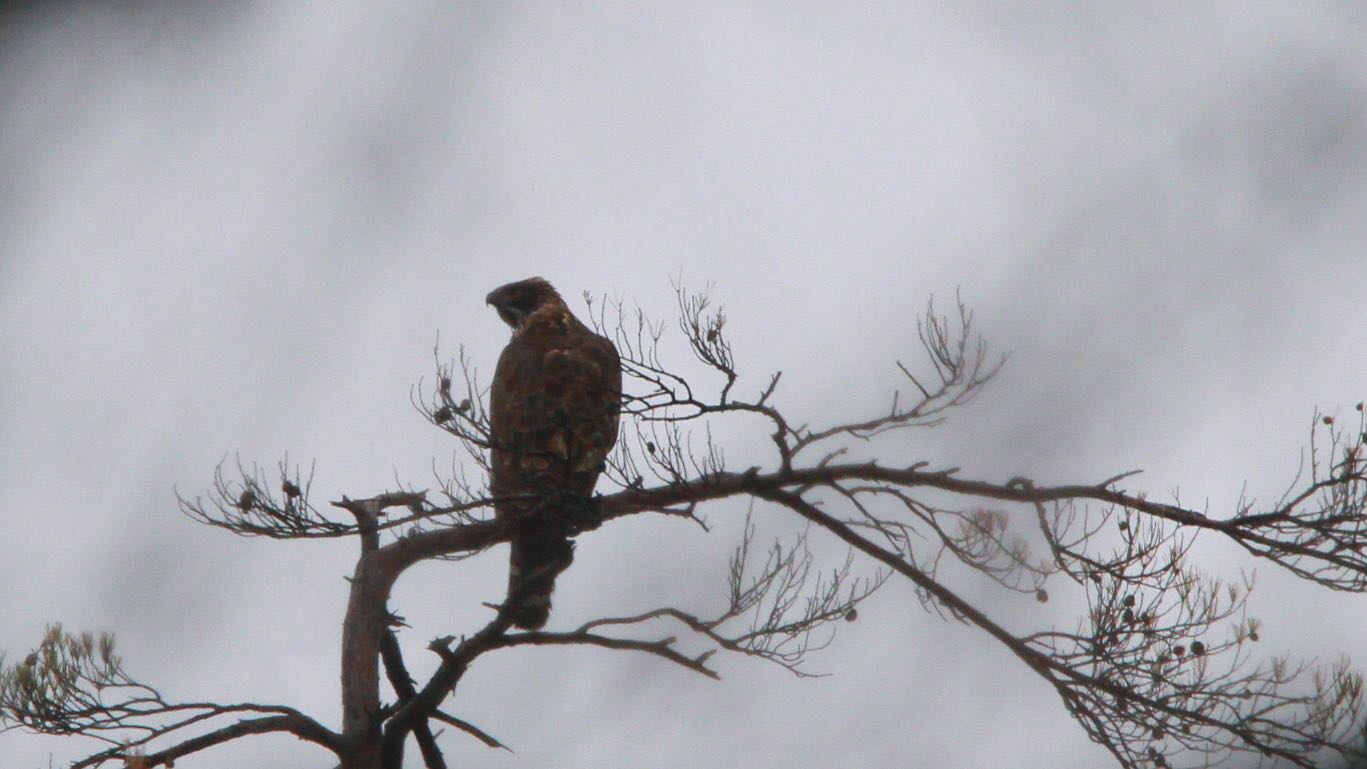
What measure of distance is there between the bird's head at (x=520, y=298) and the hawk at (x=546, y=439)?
35 centimetres

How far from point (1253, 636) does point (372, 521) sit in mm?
2830

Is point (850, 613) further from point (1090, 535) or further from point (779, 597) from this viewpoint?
point (1090, 535)

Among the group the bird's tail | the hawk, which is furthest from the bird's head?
the bird's tail

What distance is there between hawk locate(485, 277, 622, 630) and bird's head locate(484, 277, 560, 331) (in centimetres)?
35

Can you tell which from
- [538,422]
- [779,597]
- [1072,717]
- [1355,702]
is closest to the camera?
[1355,702]

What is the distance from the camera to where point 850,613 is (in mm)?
4430

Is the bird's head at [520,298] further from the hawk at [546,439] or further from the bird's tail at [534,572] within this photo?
the bird's tail at [534,572]

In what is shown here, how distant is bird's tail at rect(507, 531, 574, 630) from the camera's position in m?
4.29

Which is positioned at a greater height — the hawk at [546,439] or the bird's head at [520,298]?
the bird's head at [520,298]

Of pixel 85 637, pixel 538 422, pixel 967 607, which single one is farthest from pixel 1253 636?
pixel 85 637

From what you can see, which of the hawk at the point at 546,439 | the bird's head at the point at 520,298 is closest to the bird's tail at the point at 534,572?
the hawk at the point at 546,439

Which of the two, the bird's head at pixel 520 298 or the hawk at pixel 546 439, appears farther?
the bird's head at pixel 520 298

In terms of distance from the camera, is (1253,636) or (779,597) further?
(779,597)

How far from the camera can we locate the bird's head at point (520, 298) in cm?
615
